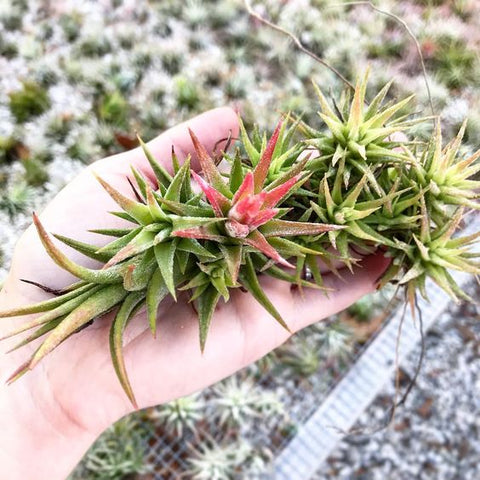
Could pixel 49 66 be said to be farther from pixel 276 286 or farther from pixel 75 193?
pixel 276 286

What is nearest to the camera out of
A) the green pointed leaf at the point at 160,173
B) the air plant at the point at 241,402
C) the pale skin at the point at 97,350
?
the green pointed leaf at the point at 160,173

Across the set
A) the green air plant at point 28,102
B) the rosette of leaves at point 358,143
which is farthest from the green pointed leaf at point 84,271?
the green air plant at point 28,102

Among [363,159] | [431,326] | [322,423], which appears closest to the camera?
[363,159]

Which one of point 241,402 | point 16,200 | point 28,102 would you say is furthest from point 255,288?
point 28,102

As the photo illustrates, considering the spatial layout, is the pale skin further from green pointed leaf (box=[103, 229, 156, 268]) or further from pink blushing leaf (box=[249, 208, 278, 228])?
pink blushing leaf (box=[249, 208, 278, 228])

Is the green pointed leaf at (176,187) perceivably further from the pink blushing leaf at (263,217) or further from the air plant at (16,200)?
the air plant at (16,200)

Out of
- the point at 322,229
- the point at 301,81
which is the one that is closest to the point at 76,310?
the point at 322,229

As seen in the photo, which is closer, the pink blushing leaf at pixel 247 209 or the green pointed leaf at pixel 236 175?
the pink blushing leaf at pixel 247 209
